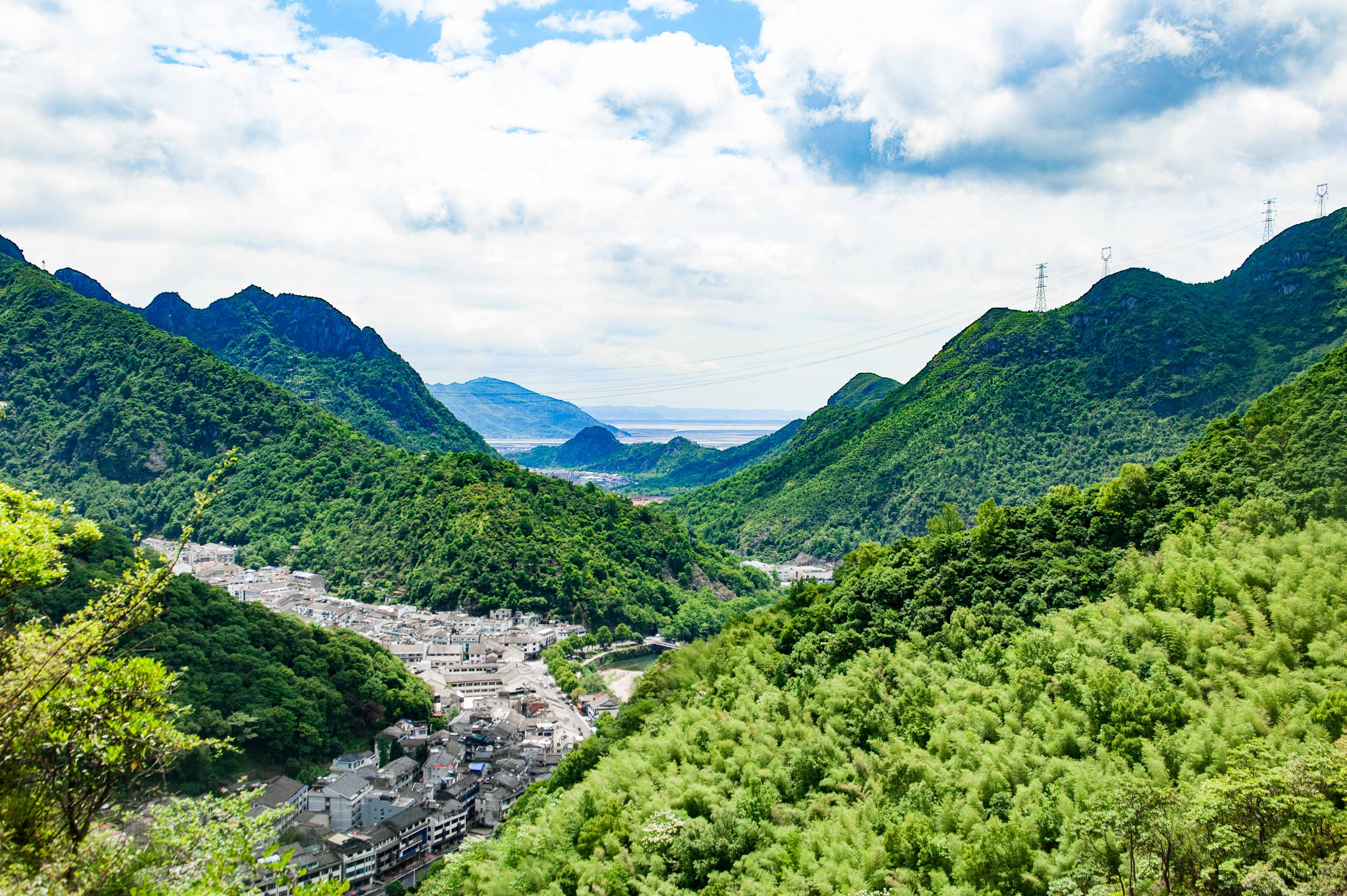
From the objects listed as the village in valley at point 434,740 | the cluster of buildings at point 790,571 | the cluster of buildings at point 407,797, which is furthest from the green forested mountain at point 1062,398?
the cluster of buildings at point 407,797

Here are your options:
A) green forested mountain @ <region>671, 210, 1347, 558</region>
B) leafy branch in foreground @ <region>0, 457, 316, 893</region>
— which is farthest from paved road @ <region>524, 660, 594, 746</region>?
green forested mountain @ <region>671, 210, 1347, 558</region>

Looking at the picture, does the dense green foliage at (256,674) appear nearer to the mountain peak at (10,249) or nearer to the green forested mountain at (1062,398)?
the green forested mountain at (1062,398)

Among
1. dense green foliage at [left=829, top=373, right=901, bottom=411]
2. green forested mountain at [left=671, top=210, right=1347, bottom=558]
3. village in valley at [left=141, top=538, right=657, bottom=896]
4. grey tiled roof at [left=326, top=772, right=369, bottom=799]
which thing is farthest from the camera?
dense green foliage at [left=829, top=373, right=901, bottom=411]

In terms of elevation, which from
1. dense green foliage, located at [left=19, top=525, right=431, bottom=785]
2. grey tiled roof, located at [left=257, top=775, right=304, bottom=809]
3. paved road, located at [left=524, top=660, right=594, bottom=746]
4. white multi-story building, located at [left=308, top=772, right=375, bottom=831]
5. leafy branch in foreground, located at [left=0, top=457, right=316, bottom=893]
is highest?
leafy branch in foreground, located at [left=0, top=457, right=316, bottom=893]

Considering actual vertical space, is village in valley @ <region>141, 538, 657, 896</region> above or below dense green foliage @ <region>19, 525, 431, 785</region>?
below

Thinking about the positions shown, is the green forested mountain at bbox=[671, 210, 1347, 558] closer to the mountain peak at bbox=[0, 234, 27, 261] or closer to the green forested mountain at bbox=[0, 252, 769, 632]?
the green forested mountain at bbox=[0, 252, 769, 632]

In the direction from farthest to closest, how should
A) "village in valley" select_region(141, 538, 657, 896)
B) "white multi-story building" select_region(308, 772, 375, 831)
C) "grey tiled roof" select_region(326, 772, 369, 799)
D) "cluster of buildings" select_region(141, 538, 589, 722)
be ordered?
"cluster of buildings" select_region(141, 538, 589, 722) < "grey tiled roof" select_region(326, 772, 369, 799) < "white multi-story building" select_region(308, 772, 375, 831) < "village in valley" select_region(141, 538, 657, 896)

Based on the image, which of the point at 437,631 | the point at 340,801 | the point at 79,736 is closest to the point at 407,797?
the point at 340,801
